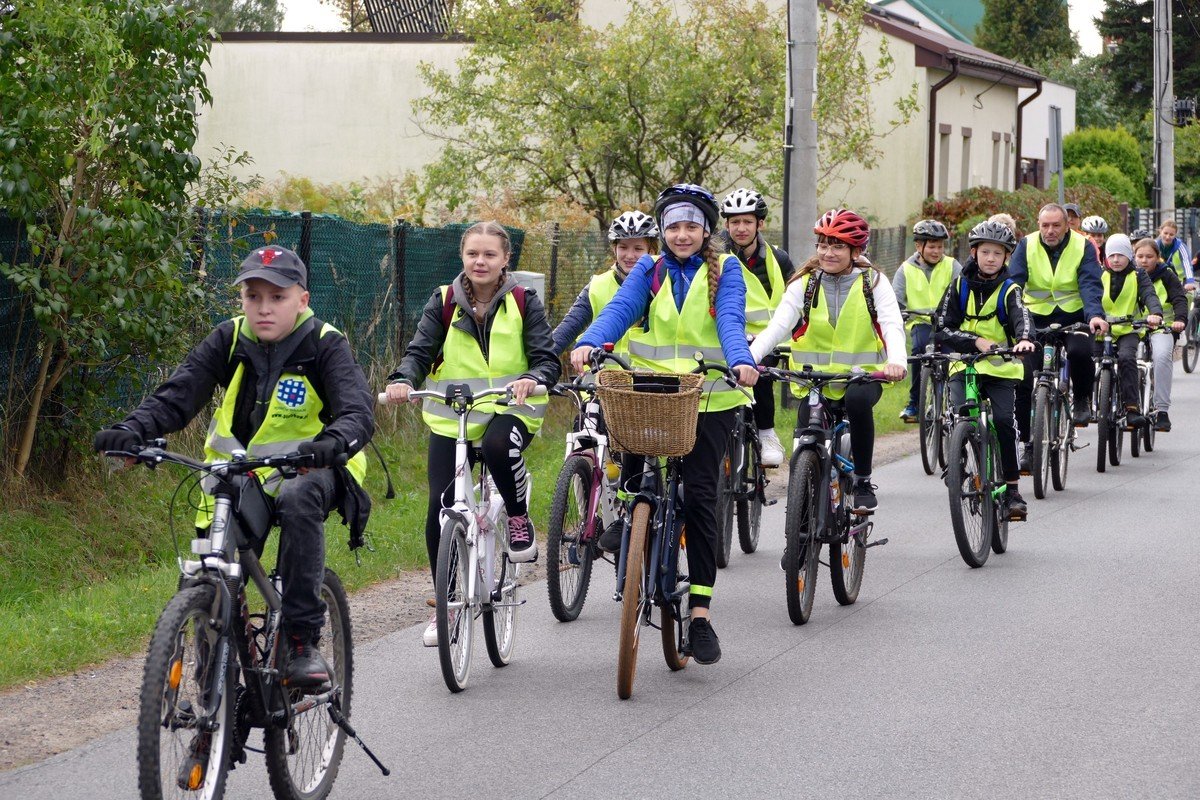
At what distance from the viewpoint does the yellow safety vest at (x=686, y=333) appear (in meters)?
7.05

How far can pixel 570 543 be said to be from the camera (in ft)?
25.7

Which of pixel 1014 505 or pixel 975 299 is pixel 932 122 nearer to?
pixel 975 299

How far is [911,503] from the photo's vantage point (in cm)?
1199

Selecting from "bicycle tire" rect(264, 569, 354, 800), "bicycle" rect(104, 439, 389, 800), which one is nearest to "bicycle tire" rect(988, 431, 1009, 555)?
"bicycle tire" rect(264, 569, 354, 800)

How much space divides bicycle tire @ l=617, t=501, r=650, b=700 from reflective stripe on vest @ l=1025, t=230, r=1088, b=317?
7109 mm

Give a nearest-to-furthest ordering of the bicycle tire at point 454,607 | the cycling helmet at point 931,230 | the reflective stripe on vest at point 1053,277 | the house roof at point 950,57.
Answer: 1. the bicycle tire at point 454,607
2. the reflective stripe on vest at point 1053,277
3. the cycling helmet at point 931,230
4. the house roof at point 950,57

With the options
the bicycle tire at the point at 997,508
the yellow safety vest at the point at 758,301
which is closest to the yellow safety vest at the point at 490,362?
the yellow safety vest at the point at 758,301

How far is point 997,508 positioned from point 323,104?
23955mm

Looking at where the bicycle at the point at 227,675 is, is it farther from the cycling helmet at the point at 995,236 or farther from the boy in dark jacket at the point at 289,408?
the cycling helmet at the point at 995,236

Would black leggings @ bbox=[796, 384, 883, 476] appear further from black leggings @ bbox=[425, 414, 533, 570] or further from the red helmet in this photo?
black leggings @ bbox=[425, 414, 533, 570]

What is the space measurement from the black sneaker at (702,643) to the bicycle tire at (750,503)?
2791mm

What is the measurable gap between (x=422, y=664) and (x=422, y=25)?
2820cm

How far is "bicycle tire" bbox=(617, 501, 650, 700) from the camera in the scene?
636 centimetres

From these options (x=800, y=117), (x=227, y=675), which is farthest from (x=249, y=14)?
(x=227, y=675)
